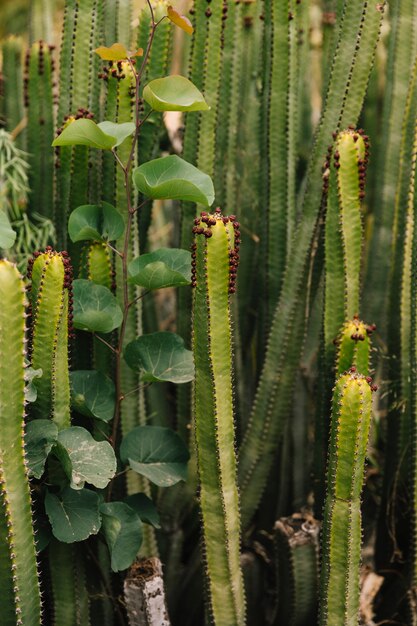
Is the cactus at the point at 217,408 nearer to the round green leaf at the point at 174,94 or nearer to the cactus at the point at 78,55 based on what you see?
the round green leaf at the point at 174,94

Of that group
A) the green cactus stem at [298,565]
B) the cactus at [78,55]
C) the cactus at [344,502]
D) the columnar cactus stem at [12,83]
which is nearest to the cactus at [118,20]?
the cactus at [78,55]

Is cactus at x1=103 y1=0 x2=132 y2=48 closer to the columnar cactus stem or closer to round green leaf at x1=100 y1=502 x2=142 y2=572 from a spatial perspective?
the columnar cactus stem

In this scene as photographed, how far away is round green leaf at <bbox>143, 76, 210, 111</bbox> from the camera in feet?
5.83

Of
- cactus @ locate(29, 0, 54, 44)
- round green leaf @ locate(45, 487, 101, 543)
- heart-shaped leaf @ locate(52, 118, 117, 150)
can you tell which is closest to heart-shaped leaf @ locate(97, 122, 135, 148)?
heart-shaped leaf @ locate(52, 118, 117, 150)

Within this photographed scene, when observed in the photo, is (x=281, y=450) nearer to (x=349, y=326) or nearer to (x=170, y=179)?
(x=349, y=326)

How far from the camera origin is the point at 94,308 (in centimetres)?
193

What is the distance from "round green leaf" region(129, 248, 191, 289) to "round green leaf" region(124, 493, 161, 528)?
0.55 m

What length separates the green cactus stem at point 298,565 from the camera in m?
2.04

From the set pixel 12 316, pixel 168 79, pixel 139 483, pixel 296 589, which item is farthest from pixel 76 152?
pixel 296 589

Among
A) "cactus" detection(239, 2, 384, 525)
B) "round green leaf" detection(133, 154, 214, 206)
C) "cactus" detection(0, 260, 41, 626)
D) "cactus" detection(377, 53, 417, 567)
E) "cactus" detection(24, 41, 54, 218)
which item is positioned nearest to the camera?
"cactus" detection(0, 260, 41, 626)

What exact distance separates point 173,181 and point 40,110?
964 millimetres

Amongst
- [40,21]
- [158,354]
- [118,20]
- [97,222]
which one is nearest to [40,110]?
[118,20]

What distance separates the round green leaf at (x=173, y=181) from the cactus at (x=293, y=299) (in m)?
0.51

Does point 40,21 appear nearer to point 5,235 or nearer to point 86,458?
point 5,235
